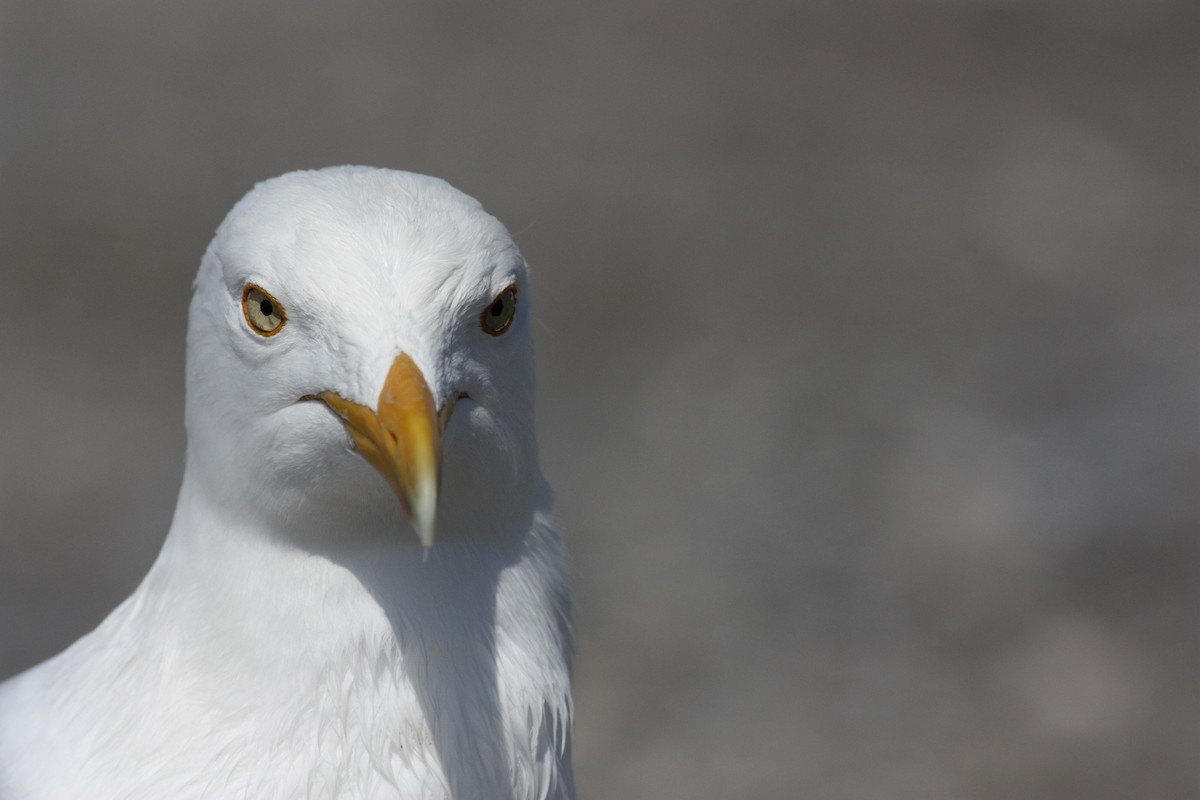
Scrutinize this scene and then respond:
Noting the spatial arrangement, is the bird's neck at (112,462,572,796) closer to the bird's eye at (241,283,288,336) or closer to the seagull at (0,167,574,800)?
the seagull at (0,167,574,800)

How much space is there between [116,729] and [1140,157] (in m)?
8.75

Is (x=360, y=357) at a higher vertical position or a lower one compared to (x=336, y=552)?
higher

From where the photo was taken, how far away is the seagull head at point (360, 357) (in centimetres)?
238

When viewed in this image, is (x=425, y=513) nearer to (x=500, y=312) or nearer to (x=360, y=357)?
(x=360, y=357)

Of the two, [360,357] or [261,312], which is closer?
[360,357]

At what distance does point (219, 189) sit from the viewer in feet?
29.7

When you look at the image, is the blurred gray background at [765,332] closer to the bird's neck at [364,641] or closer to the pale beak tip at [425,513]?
the bird's neck at [364,641]

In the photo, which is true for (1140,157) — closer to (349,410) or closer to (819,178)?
(819,178)

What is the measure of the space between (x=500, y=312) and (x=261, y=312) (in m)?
0.43

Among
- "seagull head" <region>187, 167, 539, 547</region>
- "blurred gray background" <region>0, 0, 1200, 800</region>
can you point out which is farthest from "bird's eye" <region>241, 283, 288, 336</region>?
"blurred gray background" <region>0, 0, 1200, 800</region>

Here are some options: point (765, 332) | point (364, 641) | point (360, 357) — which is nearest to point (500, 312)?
point (360, 357)

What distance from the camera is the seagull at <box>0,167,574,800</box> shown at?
247 centimetres

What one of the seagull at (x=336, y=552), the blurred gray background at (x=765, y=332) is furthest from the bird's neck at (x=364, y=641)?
the blurred gray background at (x=765, y=332)

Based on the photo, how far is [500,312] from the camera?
8.75 ft
